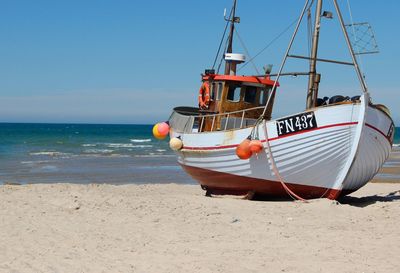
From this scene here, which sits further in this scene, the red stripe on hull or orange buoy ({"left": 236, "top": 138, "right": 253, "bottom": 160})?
the red stripe on hull

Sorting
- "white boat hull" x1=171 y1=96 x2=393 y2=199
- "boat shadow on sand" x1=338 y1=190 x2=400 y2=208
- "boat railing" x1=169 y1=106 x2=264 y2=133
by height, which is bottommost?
"boat shadow on sand" x1=338 y1=190 x2=400 y2=208

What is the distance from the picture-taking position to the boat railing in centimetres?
1359

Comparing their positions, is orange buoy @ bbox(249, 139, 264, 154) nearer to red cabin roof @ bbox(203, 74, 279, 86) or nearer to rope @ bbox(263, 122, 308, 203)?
rope @ bbox(263, 122, 308, 203)

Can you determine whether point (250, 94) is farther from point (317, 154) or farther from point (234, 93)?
point (317, 154)

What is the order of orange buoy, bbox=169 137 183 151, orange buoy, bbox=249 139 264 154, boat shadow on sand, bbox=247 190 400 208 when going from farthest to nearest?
orange buoy, bbox=169 137 183 151
boat shadow on sand, bbox=247 190 400 208
orange buoy, bbox=249 139 264 154

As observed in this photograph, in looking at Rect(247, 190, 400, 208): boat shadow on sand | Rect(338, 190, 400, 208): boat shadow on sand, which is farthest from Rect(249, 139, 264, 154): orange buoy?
Rect(338, 190, 400, 208): boat shadow on sand

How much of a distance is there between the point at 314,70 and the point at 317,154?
75.7 inches

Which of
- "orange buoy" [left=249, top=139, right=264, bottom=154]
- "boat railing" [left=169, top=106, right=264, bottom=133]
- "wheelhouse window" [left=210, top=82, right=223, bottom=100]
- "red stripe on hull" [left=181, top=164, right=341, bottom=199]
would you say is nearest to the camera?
"orange buoy" [left=249, top=139, right=264, bottom=154]

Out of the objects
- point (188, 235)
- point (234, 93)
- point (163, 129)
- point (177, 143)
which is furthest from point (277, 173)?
point (163, 129)

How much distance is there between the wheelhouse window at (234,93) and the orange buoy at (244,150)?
98.9 inches

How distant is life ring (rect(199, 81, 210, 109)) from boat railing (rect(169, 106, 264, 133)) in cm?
21

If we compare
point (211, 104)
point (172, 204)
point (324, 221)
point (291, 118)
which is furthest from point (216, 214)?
point (211, 104)

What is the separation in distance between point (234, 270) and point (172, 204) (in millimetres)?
4191

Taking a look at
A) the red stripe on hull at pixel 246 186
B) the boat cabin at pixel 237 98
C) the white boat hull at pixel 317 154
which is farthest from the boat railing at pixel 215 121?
the red stripe on hull at pixel 246 186
